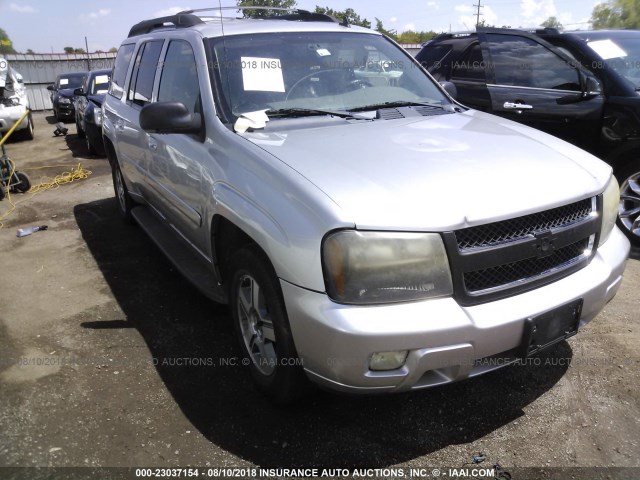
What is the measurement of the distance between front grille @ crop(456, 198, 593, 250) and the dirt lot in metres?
1.01

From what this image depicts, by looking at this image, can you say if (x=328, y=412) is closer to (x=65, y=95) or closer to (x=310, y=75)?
(x=310, y=75)

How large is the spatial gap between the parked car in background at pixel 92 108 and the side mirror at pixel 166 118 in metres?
6.00

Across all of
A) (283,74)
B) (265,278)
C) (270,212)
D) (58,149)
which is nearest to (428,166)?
(270,212)

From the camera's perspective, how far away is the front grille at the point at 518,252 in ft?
7.20

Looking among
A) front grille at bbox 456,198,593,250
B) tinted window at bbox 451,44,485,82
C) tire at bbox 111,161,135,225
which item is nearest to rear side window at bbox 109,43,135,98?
tire at bbox 111,161,135,225

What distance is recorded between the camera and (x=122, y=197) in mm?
5957

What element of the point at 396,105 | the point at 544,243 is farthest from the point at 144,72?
the point at 544,243

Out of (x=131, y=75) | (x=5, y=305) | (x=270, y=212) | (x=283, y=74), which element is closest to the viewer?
(x=270, y=212)

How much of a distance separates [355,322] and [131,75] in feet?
12.7

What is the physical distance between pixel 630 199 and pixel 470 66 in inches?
89.2

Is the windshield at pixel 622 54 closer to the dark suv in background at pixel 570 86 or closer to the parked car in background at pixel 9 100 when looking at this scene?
the dark suv in background at pixel 570 86

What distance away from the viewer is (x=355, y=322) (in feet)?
6.84

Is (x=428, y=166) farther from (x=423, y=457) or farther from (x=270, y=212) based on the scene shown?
(x=423, y=457)

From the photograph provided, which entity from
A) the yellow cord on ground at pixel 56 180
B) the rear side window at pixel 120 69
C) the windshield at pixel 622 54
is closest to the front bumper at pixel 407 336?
the windshield at pixel 622 54
